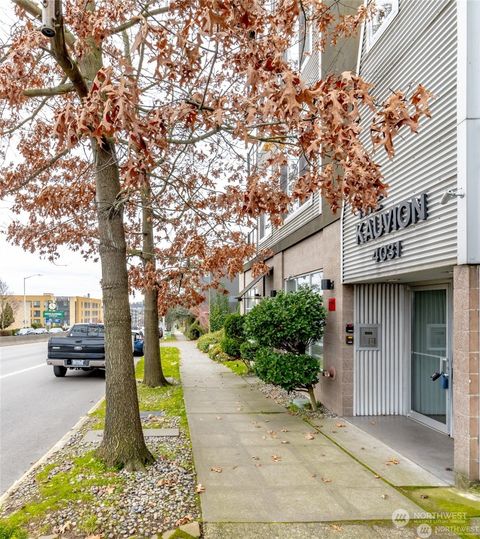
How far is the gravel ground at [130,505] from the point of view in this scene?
400cm

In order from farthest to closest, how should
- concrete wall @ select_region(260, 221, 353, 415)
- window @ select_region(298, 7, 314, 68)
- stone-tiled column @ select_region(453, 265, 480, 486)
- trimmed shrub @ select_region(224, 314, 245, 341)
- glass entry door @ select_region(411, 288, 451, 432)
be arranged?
trimmed shrub @ select_region(224, 314, 245, 341) → concrete wall @ select_region(260, 221, 353, 415) → glass entry door @ select_region(411, 288, 451, 432) → window @ select_region(298, 7, 314, 68) → stone-tiled column @ select_region(453, 265, 480, 486)

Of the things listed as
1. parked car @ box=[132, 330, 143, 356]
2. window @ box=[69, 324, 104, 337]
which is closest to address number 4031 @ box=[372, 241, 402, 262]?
window @ box=[69, 324, 104, 337]

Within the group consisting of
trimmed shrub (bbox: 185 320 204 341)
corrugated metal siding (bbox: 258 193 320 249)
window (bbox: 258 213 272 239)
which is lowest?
trimmed shrub (bbox: 185 320 204 341)

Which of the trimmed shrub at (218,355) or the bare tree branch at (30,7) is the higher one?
the bare tree branch at (30,7)

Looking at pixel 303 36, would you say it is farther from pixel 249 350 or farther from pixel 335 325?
pixel 249 350

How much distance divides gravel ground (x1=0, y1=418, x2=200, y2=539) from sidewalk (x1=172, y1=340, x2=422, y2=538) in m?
0.22

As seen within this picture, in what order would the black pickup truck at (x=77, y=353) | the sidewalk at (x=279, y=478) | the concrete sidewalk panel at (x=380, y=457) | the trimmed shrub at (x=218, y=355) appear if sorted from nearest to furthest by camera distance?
the sidewalk at (x=279, y=478), the concrete sidewalk panel at (x=380, y=457), the black pickup truck at (x=77, y=353), the trimmed shrub at (x=218, y=355)

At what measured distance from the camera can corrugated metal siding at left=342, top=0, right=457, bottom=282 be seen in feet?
16.4

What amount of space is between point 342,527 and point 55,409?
7.34 m

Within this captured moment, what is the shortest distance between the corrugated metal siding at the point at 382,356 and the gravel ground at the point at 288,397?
0.68 m

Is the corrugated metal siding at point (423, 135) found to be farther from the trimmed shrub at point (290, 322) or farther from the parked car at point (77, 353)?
the parked car at point (77, 353)

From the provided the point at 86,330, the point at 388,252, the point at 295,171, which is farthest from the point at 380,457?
the point at 86,330

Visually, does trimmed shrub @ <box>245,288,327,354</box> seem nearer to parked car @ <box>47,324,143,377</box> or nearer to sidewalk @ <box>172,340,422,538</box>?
sidewalk @ <box>172,340,422,538</box>

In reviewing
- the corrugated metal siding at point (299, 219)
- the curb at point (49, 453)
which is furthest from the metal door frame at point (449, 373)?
the curb at point (49, 453)
